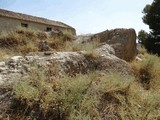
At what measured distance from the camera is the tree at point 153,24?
17594 mm

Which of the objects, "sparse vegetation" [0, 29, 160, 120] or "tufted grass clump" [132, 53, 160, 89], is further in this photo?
"tufted grass clump" [132, 53, 160, 89]

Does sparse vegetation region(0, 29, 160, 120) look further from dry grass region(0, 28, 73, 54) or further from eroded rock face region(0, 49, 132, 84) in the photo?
dry grass region(0, 28, 73, 54)

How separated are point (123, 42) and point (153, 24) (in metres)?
11.1

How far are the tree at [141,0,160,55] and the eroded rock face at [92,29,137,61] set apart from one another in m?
9.48

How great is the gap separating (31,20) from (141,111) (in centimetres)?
1753

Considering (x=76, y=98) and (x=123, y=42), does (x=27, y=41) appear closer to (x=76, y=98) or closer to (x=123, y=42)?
(x=123, y=42)

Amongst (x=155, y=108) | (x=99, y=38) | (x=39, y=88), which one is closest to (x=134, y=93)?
(x=155, y=108)

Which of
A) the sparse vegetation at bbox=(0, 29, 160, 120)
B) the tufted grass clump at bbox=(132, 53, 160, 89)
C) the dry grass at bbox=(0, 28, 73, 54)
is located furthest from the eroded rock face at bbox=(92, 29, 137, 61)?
the sparse vegetation at bbox=(0, 29, 160, 120)

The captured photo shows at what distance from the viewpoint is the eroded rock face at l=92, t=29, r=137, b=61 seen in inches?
306

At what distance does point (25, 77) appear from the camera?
4285 millimetres

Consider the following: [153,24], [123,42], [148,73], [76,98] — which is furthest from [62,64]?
[153,24]

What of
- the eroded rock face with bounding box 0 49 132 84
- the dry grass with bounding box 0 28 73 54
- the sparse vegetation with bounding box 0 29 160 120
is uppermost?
the dry grass with bounding box 0 28 73 54

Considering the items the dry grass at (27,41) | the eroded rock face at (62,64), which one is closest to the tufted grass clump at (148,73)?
the eroded rock face at (62,64)

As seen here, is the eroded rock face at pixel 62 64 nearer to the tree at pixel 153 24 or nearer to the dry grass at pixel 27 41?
the dry grass at pixel 27 41
